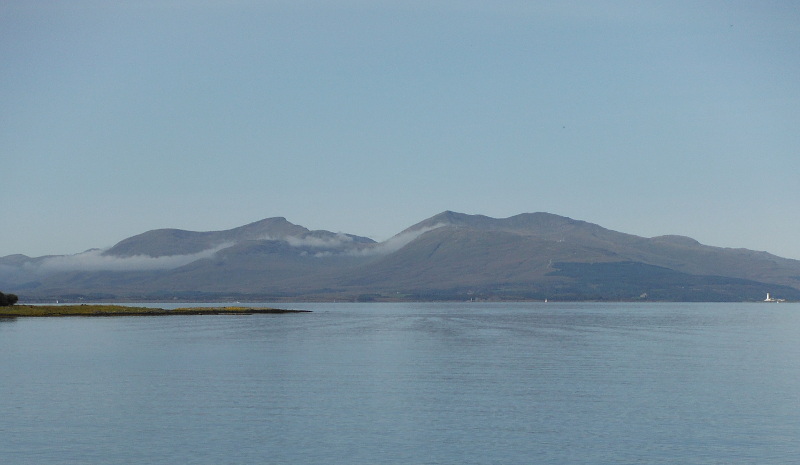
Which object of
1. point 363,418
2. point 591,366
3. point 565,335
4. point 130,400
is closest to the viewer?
point 363,418

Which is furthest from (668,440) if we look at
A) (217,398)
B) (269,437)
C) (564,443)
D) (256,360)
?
(256,360)

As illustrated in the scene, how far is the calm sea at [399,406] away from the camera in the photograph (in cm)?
3794

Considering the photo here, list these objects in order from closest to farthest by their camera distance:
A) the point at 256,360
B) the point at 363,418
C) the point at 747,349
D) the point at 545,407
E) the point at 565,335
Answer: the point at 363,418 → the point at 545,407 → the point at 256,360 → the point at 747,349 → the point at 565,335

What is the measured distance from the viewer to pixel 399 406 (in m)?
49.9

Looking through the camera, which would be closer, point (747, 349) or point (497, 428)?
point (497, 428)

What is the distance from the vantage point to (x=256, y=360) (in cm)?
7850

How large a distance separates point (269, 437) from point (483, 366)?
33785 mm

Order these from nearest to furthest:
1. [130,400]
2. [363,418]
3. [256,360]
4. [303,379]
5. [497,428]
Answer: [497,428] < [363,418] < [130,400] < [303,379] < [256,360]

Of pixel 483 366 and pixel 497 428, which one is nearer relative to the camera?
pixel 497 428

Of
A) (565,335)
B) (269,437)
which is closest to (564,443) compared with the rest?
(269,437)

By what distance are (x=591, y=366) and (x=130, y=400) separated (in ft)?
119

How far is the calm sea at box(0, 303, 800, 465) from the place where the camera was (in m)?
37.9

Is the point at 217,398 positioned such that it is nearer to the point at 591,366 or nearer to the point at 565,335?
the point at 591,366

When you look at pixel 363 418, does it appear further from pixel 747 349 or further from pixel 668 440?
pixel 747 349
